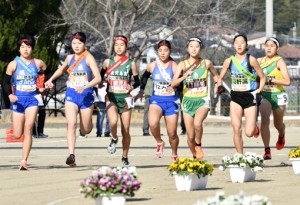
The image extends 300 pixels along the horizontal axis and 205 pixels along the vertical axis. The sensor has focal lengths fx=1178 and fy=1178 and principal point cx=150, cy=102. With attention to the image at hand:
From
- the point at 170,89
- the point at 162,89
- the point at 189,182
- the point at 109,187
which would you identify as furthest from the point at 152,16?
the point at 109,187

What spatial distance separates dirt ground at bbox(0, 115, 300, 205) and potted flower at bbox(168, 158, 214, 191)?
5.3 inches

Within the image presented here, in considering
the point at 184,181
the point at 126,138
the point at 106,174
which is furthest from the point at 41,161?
the point at 106,174

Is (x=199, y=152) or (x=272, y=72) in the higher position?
(x=272, y=72)

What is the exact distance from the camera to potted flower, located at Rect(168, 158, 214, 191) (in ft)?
48.0

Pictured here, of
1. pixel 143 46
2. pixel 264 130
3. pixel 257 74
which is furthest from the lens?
pixel 143 46

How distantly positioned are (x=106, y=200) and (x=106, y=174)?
36 cm

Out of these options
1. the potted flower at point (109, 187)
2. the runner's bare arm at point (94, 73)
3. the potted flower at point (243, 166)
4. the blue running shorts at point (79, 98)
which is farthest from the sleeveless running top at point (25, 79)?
the potted flower at point (109, 187)

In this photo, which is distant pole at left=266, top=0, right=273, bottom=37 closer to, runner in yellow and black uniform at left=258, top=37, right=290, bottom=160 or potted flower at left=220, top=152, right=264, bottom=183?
runner in yellow and black uniform at left=258, top=37, right=290, bottom=160

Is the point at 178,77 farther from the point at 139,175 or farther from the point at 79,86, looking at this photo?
the point at 139,175

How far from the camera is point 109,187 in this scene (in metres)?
12.3

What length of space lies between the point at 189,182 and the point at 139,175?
2.86 meters

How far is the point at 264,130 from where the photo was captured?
20.4 m

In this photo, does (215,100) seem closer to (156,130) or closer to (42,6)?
(42,6)

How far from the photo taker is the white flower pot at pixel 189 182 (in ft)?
48.0
